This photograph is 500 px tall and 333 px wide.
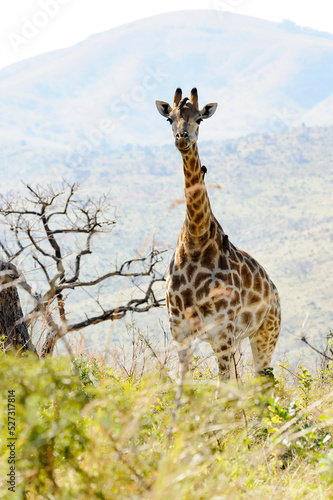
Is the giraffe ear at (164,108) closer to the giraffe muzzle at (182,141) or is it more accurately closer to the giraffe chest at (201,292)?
the giraffe muzzle at (182,141)

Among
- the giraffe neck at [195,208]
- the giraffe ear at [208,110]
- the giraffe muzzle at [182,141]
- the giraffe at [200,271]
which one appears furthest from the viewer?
the giraffe ear at [208,110]

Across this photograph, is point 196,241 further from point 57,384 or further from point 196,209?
point 57,384

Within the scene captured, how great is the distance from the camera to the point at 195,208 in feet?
23.4

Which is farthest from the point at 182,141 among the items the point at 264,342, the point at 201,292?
the point at 264,342

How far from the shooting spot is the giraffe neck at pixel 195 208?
711 centimetres

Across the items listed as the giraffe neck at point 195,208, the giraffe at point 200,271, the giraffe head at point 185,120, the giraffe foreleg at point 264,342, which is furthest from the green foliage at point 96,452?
the giraffe foreleg at point 264,342

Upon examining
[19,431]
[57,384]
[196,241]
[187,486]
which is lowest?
[187,486]

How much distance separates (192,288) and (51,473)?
158 inches

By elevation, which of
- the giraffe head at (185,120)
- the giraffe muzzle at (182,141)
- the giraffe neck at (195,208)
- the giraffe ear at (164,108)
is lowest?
the giraffe neck at (195,208)

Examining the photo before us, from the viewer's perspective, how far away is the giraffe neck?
711cm

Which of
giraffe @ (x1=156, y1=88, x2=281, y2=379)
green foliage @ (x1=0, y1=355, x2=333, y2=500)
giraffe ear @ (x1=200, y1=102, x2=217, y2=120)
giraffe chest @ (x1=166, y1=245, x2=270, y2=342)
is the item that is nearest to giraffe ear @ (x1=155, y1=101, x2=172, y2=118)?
giraffe @ (x1=156, y1=88, x2=281, y2=379)

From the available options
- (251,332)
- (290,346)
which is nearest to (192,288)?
(251,332)

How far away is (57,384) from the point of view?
3215 millimetres

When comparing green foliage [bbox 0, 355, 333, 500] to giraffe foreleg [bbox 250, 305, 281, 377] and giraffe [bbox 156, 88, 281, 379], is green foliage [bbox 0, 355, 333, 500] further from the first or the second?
giraffe foreleg [bbox 250, 305, 281, 377]
